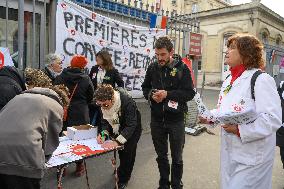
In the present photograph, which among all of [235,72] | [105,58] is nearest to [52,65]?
[105,58]

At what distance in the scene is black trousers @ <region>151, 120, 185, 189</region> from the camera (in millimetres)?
3900

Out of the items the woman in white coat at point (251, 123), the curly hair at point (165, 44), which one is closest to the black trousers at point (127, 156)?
the curly hair at point (165, 44)

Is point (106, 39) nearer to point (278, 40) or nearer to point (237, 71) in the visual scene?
point (237, 71)

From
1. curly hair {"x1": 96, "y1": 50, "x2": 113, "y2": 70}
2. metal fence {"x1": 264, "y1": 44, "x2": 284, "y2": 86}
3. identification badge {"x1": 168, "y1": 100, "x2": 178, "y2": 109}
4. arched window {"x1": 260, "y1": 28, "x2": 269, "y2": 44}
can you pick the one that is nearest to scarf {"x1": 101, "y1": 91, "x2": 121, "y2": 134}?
identification badge {"x1": 168, "y1": 100, "x2": 178, "y2": 109}

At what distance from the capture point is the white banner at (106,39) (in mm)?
5449

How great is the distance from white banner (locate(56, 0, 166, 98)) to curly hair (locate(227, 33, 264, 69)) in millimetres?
3662

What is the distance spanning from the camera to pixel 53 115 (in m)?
2.42

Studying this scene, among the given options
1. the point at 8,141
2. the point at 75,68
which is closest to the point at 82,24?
the point at 75,68

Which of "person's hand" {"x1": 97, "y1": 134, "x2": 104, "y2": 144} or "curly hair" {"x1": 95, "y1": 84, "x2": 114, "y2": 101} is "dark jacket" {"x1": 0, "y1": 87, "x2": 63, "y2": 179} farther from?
"person's hand" {"x1": 97, "y1": 134, "x2": 104, "y2": 144}

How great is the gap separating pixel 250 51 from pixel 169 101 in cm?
156

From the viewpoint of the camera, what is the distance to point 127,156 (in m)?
4.27

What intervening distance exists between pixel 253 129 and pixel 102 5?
15.8ft

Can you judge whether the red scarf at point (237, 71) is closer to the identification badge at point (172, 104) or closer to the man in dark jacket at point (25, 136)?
the identification badge at point (172, 104)

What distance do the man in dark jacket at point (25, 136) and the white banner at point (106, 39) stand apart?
3194mm
